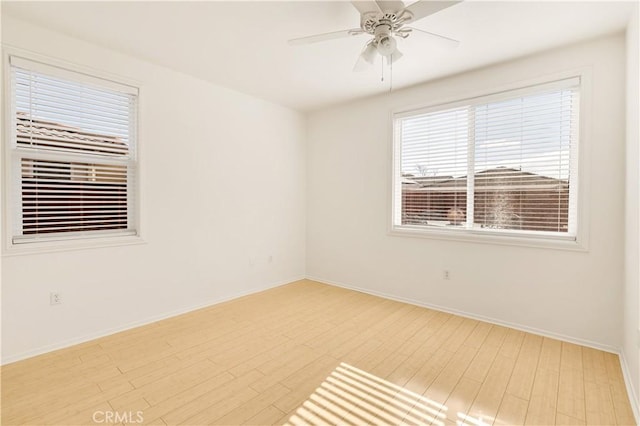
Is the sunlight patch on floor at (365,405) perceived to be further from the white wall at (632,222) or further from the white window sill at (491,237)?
the white window sill at (491,237)

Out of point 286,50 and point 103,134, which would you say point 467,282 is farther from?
point 103,134

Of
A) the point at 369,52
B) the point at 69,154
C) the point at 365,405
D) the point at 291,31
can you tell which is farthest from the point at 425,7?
the point at 69,154

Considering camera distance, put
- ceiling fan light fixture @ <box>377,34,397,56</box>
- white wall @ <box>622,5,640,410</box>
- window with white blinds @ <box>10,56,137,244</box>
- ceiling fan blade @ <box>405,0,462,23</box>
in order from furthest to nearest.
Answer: window with white blinds @ <box>10,56,137,244</box>
ceiling fan light fixture @ <box>377,34,397,56</box>
white wall @ <box>622,5,640,410</box>
ceiling fan blade @ <box>405,0,462,23</box>

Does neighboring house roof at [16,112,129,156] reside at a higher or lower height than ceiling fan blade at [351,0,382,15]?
lower

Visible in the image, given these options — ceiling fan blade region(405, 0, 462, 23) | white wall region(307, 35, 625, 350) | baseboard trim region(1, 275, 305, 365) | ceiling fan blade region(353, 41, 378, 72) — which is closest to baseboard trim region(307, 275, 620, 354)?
white wall region(307, 35, 625, 350)

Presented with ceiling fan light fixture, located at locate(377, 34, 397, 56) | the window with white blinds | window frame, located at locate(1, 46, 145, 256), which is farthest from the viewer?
the window with white blinds

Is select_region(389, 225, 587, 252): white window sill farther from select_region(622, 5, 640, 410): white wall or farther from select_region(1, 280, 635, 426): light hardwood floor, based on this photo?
select_region(1, 280, 635, 426): light hardwood floor

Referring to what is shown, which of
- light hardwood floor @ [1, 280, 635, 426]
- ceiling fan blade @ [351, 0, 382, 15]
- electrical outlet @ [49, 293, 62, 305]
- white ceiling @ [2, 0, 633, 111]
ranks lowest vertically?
light hardwood floor @ [1, 280, 635, 426]

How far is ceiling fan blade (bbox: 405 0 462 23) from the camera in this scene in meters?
1.82

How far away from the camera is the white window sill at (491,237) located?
284 centimetres

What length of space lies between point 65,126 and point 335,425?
3.26 meters

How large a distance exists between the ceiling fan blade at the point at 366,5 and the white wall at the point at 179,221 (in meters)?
2.34

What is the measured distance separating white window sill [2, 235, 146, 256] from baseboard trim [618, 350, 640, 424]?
4.10 meters

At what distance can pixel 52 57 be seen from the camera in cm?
261
